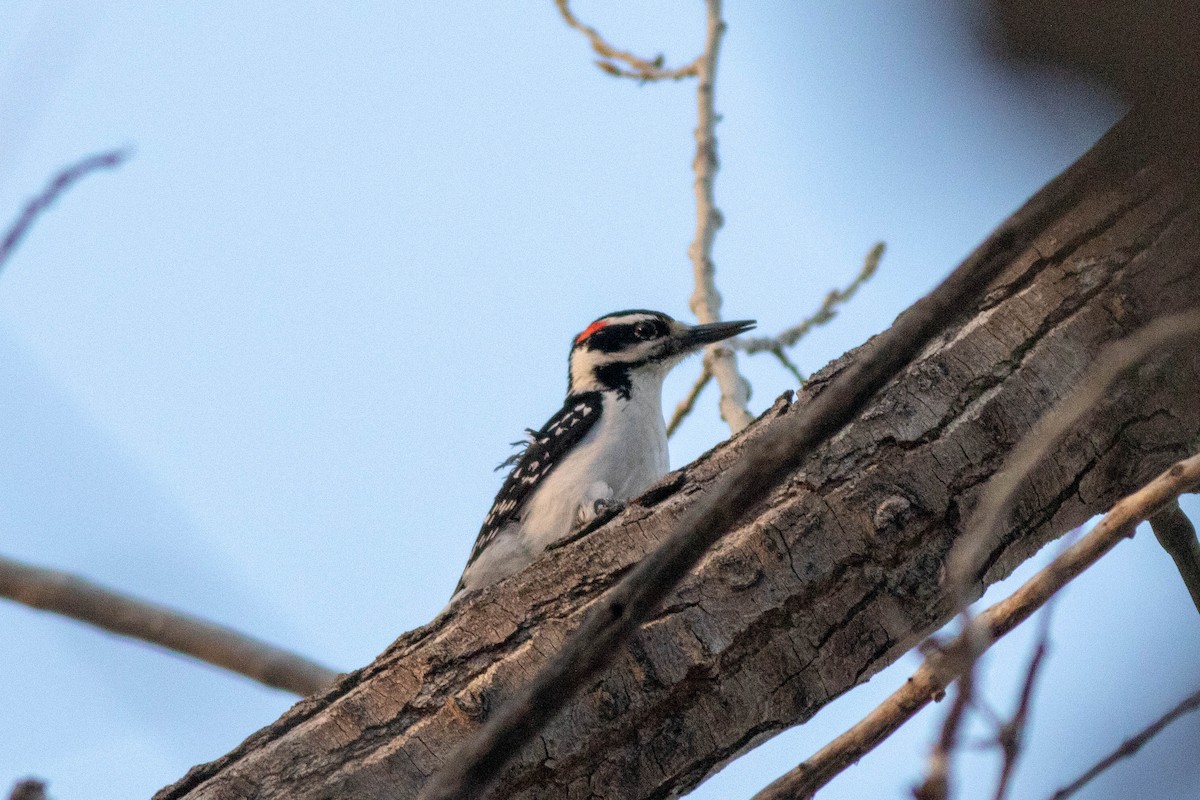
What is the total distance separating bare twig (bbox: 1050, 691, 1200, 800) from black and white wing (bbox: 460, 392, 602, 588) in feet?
13.7

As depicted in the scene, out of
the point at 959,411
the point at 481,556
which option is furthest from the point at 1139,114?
the point at 481,556

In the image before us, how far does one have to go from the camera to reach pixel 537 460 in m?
6.34

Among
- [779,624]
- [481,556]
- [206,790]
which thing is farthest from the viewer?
[481,556]

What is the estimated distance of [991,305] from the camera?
3547 millimetres

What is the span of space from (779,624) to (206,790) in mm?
1722

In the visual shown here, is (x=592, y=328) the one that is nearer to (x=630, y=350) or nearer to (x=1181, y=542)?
(x=630, y=350)

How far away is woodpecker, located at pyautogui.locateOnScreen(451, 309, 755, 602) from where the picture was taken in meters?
5.90

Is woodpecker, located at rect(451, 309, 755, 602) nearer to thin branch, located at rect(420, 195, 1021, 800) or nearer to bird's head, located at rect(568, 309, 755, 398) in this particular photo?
bird's head, located at rect(568, 309, 755, 398)

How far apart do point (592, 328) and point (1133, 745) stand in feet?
19.6

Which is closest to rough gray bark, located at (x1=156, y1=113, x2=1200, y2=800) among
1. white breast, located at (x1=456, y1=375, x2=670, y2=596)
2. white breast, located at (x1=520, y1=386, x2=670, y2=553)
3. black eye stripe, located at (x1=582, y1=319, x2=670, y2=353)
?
white breast, located at (x1=456, y1=375, x2=670, y2=596)

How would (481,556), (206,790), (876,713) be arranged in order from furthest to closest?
(481,556)
(206,790)
(876,713)

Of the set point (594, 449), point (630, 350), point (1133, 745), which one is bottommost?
point (1133, 745)

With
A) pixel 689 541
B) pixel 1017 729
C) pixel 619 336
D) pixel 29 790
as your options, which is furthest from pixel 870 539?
pixel 619 336

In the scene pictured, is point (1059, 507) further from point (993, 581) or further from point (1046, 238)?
point (1046, 238)
